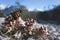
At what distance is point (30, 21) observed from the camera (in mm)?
3445

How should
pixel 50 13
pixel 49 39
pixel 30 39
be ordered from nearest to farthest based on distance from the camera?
pixel 30 39 → pixel 49 39 → pixel 50 13

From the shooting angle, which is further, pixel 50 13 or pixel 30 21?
pixel 50 13

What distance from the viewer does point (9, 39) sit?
3.45 metres

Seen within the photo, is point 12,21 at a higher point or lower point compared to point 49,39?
higher

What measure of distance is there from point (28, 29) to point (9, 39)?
299 millimetres

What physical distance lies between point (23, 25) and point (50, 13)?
18.4 meters

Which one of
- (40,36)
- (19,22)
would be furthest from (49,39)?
(19,22)

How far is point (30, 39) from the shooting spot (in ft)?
11.3

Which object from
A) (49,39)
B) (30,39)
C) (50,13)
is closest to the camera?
(30,39)

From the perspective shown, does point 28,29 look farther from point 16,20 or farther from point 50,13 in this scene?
point 50,13

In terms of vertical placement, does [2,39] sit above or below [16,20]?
below

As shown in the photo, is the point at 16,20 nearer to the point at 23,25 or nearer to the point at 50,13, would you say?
the point at 23,25

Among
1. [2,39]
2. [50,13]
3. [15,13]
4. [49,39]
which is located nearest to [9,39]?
[2,39]

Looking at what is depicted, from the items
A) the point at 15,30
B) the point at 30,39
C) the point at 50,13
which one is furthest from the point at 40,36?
the point at 50,13
